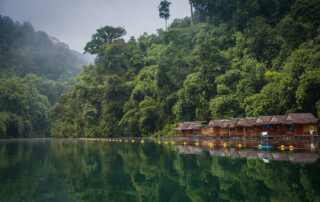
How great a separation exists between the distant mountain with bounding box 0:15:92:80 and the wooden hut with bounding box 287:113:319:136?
10515 cm

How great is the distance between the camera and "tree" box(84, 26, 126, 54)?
108 metres

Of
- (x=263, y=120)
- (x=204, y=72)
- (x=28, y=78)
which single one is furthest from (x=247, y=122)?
(x=28, y=78)

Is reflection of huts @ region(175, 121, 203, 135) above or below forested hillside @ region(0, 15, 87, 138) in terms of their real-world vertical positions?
below

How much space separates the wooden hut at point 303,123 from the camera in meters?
41.2

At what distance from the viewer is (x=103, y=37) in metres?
109

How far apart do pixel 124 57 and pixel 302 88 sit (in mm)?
61413

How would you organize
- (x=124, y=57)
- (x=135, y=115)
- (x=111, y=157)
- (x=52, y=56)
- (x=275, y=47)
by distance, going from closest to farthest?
(x=111, y=157) → (x=275, y=47) → (x=135, y=115) → (x=124, y=57) → (x=52, y=56)

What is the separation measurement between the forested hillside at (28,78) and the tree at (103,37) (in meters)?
23.3

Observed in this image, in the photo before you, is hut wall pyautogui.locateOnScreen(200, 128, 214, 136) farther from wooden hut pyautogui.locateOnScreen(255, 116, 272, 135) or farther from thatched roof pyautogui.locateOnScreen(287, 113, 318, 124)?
thatched roof pyautogui.locateOnScreen(287, 113, 318, 124)

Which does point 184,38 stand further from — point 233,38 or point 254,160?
point 254,160

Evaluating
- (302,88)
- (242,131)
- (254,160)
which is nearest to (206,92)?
(242,131)

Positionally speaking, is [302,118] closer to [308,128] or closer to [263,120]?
[308,128]

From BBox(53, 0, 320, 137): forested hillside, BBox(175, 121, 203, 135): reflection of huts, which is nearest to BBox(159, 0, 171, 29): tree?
BBox(53, 0, 320, 137): forested hillside

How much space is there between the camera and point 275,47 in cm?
6047
